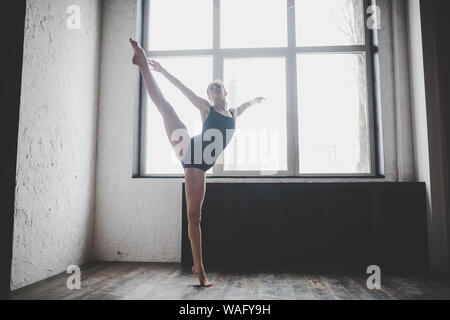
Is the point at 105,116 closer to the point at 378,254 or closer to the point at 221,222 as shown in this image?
the point at 221,222

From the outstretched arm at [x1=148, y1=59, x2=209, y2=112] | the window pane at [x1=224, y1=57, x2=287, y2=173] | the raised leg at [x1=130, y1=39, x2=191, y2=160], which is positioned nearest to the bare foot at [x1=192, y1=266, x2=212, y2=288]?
the raised leg at [x1=130, y1=39, x2=191, y2=160]

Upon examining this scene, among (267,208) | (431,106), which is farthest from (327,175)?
(431,106)

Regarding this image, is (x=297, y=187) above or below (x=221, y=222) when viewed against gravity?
above

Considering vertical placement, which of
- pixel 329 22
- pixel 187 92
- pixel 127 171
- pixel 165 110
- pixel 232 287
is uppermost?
pixel 329 22

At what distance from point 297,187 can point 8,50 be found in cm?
262

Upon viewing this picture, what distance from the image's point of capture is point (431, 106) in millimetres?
2957

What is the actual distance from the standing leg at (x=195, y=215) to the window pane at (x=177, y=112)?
1.16 m

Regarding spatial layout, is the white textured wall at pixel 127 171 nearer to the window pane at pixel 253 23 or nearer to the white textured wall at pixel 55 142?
the white textured wall at pixel 55 142

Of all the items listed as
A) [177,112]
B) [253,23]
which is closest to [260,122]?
[177,112]

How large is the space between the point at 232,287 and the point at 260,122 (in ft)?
5.94

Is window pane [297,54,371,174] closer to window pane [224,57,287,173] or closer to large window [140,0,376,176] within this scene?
large window [140,0,376,176]

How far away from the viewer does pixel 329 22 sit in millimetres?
3557

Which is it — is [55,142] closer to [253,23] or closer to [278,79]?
[278,79]
